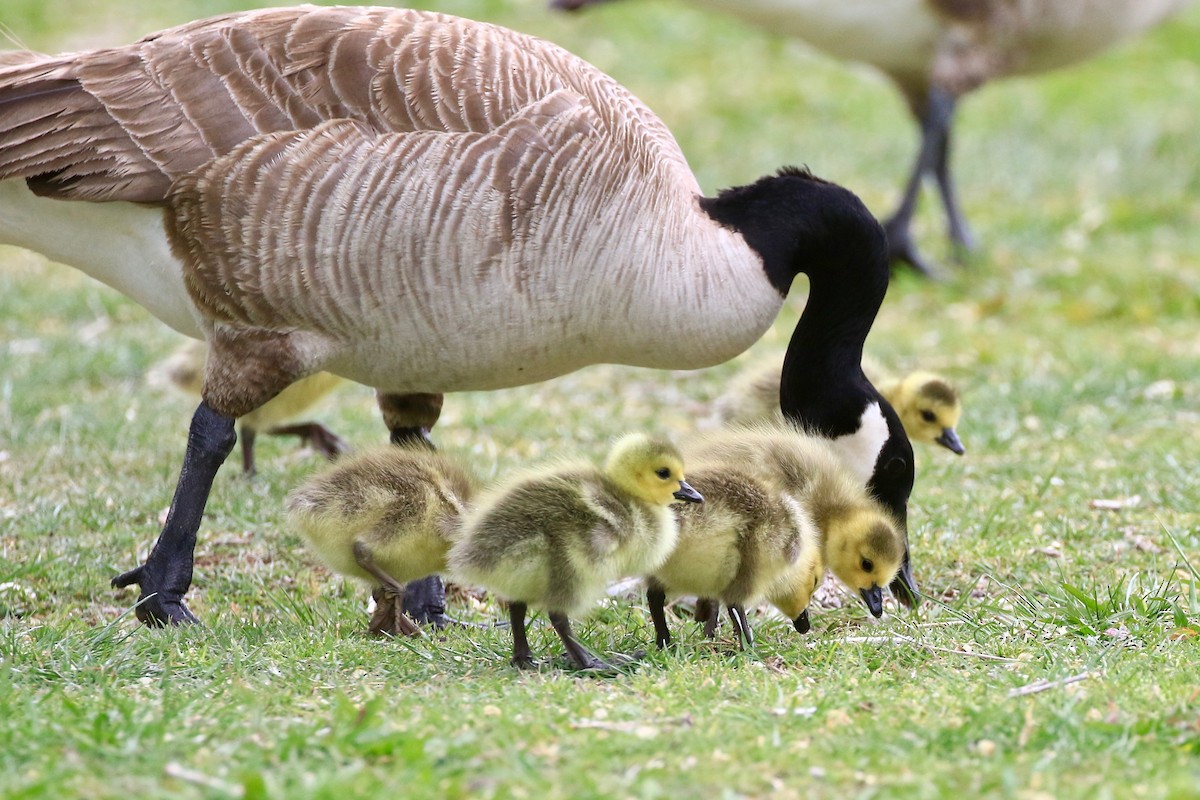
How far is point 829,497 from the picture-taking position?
5.30m

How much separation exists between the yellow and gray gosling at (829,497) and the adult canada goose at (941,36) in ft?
21.8

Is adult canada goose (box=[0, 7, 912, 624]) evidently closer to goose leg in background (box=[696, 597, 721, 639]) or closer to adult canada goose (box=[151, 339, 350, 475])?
goose leg in background (box=[696, 597, 721, 639])

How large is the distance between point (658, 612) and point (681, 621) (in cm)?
56

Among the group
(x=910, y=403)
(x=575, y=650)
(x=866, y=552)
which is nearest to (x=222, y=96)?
(x=575, y=650)

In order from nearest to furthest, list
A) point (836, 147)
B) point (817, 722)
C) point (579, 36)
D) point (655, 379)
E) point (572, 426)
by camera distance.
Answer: point (817, 722), point (572, 426), point (655, 379), point (836, 147), point (579, 36)

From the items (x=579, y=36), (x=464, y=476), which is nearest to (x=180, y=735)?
(x=464, y=476)

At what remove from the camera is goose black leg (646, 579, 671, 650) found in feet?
16.1

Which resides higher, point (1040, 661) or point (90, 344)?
point (1040, 661)

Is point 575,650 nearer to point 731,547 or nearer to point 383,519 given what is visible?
point 731,547

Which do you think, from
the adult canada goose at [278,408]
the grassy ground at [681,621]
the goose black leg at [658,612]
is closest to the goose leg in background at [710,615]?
the grassy ground at [681,621]

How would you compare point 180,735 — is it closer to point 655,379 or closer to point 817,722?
point 817,722

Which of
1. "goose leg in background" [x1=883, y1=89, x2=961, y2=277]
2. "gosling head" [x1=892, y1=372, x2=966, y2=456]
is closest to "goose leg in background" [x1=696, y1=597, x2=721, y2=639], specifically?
"gosling head" [x1=892, y1=372, x2=966, y2=456]

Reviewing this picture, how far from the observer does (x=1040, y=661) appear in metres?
4.59

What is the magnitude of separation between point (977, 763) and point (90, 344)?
7624 mm
